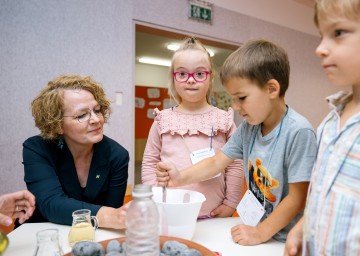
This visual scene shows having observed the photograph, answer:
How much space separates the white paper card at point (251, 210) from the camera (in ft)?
3.23

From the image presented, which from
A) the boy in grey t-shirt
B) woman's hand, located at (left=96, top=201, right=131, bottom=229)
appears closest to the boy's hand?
the boy in grey t-shirt

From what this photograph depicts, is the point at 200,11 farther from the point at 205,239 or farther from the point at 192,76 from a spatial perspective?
the point at 205,239

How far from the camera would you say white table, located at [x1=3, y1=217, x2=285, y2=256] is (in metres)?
0.89

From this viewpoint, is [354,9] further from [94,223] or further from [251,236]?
[94,223]

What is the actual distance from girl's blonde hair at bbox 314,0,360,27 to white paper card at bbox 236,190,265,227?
61cm

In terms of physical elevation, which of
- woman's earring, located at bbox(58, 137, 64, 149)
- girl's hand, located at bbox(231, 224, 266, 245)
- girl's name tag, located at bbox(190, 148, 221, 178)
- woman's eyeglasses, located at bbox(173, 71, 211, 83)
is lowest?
girl's hand, located at bbox(231, 224, 266, 245)

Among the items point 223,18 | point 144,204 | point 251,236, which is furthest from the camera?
point 223,18

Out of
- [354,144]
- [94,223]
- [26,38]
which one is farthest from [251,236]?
[26,38]

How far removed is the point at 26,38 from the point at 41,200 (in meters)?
2.19

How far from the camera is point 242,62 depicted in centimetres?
100

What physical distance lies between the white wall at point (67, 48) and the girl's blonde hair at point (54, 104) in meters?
1.58

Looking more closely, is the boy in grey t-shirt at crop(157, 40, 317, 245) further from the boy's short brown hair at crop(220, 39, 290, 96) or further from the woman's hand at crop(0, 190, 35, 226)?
the woman's hand at crop(0, 190, 35, 226)

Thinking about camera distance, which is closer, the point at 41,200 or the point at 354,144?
the point at 354,144

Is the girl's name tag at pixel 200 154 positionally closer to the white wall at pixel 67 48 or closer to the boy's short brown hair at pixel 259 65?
the boy's short brown hair at pixel 259 65
